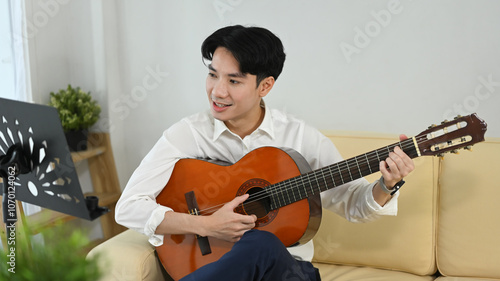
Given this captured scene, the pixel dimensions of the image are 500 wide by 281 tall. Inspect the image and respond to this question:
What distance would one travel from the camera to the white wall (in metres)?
2.26

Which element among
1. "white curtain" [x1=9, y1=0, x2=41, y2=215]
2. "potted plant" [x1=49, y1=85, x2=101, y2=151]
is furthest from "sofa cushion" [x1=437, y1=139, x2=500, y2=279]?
"white curtain" [x1=9, y1=0, x2=41, y2=215]

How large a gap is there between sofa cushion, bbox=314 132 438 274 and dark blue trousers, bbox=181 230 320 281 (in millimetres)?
475

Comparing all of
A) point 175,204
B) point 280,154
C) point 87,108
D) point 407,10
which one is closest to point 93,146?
point 87,108

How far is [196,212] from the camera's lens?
1716 mm

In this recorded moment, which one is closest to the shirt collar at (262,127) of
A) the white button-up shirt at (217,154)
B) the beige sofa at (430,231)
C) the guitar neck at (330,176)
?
the white button-up shirt at (217,154)

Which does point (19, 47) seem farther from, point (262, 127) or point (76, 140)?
point (262, 127)

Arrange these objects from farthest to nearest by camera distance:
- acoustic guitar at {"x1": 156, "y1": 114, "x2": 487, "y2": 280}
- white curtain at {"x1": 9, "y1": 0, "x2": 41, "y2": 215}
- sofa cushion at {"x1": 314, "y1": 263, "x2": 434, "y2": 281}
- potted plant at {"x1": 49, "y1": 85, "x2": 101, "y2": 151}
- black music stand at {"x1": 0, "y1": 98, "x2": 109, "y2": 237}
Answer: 1. potted plant at {"x1": 49, "y1": 85, "x2": 101, "y2": 151}
2. white curtain at {"x1": 9, "y1": 0, "x2": 41, "y2": 215}
3. sofa cushion at {"x1": 314, "y1": 263, "x2": 434, "y2": 281}
4. acoustic guitar at {"x1": 156, "y1": 114, "x2": 487, "y2": 280}
5. black music stand at {"x1": 0, "y1": 98, "x2": 109, "y2": 237}

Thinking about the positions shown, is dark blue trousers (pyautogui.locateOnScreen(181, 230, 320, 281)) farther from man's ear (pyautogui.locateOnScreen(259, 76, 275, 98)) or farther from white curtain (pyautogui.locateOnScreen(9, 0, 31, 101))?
white curtain (pyautogui.locateOnScreen(9, 0, 31, 101))

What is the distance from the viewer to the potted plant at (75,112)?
2.66 metres

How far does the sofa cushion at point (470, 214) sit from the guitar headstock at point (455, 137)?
Result: 460 millimetres

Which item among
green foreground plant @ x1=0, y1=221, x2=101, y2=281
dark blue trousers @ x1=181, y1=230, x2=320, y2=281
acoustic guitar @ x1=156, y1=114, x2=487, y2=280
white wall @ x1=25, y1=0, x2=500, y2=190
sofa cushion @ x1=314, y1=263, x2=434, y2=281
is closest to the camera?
green foreground plant @ x1=0, y1=221, x2=101, y2=281

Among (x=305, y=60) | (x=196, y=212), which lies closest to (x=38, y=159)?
(x=196, y=212)

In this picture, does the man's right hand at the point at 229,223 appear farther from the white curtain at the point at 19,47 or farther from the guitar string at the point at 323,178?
the white curtain at the point at 19,47

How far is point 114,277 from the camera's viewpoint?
1645 millimetres
